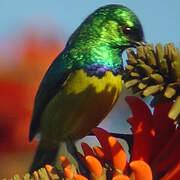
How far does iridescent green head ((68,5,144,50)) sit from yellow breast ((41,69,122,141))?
11 centimetres

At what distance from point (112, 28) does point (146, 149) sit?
953 millimetres

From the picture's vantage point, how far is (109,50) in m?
1.55

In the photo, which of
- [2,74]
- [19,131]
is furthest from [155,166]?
[2,74]

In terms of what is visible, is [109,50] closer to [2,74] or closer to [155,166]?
[2,74]

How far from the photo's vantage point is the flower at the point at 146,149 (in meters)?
0.58

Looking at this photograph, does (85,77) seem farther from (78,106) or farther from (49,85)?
(49,85)

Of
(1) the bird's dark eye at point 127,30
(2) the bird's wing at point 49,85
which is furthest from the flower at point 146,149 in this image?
(2) the bird's wing at point 49,85

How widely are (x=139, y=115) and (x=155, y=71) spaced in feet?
0.30

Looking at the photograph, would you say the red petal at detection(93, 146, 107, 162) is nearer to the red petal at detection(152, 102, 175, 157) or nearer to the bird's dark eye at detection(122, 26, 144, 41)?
the red petal at detection(152, 102, 175, 157)

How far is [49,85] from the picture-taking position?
177 centimetres

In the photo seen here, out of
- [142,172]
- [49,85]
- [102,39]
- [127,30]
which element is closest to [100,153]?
[142,172]

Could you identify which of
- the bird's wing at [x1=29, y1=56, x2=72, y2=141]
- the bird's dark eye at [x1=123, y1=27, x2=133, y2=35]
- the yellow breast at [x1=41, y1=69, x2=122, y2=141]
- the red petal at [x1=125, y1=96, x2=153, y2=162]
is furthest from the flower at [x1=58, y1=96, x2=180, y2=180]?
the bird's wing at [x1=29, y1=56, x2=72, y2=141]

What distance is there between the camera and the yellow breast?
1.41m

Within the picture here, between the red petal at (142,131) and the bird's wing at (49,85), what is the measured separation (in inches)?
40.4
